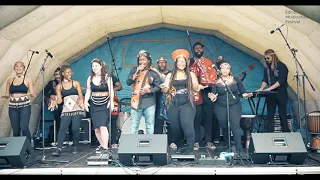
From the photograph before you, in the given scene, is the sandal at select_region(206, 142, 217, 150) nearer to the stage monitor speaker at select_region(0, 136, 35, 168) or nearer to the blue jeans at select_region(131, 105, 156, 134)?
the blue jeans at select_region(131, 105, 156, 134)

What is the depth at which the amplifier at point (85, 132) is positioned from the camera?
7.32m

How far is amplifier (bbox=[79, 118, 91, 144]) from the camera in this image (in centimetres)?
732

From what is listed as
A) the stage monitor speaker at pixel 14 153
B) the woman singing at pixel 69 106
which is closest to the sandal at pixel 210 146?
the woman singing at pixel 69 106

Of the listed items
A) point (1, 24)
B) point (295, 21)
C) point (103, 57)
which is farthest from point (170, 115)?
point (103, 57)

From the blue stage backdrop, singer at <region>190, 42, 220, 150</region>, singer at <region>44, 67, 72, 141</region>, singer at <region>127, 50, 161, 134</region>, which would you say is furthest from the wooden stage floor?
the blue stage backdrop

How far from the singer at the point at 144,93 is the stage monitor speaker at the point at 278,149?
161 cm

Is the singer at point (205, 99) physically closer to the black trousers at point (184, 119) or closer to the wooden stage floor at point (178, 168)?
the black trousers at point (184, 119)

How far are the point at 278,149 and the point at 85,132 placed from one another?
4299 mm

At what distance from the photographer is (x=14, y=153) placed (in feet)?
14.3

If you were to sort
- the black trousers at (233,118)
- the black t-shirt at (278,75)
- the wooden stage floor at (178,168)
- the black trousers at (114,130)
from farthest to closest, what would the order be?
the black trousers at (114,130)
the black t-shirt at (278,75)
the black trousers at (233,118)
the wooden stage floor at (178,168)

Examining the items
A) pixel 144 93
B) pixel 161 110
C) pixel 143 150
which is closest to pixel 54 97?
pixel 161 110
